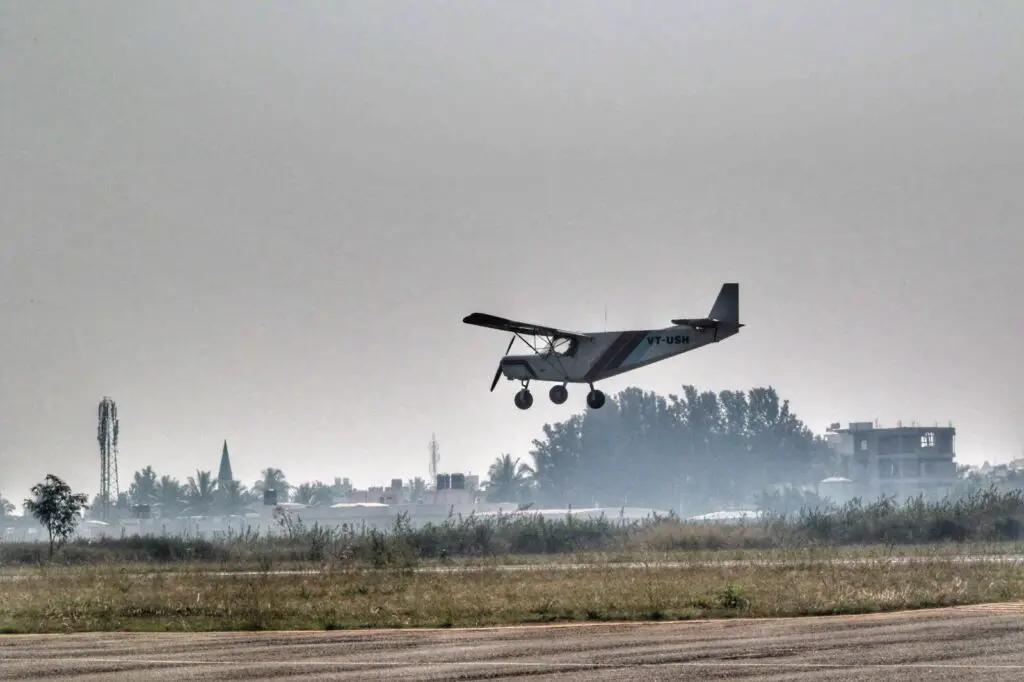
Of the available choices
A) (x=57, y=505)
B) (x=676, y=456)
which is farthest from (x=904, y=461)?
(x=57, y=505)

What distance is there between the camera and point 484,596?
123 feet

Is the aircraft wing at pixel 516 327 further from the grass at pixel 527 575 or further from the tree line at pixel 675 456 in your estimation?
the tree line at pixel 675 456

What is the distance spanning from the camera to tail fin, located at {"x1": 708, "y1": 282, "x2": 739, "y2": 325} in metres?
44.2

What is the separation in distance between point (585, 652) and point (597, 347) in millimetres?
19873

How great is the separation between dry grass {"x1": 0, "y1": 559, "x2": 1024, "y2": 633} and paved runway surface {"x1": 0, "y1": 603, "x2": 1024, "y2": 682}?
256cm

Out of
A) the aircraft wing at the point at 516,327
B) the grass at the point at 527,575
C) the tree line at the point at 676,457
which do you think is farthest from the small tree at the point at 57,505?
the tree line at the point at 676,457

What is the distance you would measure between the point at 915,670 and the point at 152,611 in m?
21.6

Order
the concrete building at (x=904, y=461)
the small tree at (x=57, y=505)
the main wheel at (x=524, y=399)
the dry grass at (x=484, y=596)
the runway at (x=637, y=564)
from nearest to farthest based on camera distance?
the dry grass at (x=484, y=596), the main wheel at (x=524, y=399), the runway at (x=637, y=564), the small tree at (x=57, y=505), the concrete building at (x=904, y=461)

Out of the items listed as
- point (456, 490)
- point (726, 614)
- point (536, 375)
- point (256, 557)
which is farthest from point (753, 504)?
point (726, 614)

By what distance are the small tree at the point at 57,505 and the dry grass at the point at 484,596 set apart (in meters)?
26.4

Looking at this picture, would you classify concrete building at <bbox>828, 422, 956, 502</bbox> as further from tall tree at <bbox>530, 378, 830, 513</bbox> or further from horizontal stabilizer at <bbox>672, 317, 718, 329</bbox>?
horizontal stabilizer at <bbox>672, 317, 718, 329</bbox>

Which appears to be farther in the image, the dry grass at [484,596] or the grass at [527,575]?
the grass at [527,575]

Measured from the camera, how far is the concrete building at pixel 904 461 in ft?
580

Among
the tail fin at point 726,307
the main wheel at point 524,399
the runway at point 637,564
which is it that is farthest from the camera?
the runway at point 637,564
